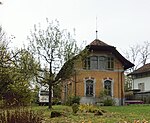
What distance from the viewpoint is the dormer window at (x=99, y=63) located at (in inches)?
1669

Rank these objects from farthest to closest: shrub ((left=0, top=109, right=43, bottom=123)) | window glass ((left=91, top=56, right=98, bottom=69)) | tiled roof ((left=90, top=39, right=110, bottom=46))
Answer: tiled roof ((left=90, top=39, right=110, bottom=46)), window glass ((left=91, top=56, right=98, bottom=69)), shrub ((left=0, top=109, right=43, bottom=123))

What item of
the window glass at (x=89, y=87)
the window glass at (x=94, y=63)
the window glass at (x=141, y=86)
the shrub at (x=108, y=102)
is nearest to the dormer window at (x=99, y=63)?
the window glass at (x=94, y=63)

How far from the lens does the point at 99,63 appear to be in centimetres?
4281

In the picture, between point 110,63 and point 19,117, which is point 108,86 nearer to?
point 110,63

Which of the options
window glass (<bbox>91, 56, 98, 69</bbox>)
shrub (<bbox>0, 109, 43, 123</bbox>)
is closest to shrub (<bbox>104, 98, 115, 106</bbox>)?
window glass (<bbox>91, 56, 98, 69</bbox>)

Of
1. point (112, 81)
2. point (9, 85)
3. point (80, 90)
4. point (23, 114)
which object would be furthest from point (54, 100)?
point (23, 114)

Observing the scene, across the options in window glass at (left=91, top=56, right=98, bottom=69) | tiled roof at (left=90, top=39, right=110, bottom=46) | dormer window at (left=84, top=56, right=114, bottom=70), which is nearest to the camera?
dormer window at (left=84, top=56, right=114, bottom=70)

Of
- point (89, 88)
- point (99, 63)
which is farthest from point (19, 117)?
point (99, 63)

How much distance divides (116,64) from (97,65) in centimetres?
252

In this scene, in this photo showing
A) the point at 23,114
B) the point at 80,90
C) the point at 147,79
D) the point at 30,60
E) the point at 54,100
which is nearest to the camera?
the point at 23,114

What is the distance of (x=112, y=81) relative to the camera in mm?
42844

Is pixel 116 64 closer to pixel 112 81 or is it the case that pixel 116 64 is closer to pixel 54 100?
pixel 112 81

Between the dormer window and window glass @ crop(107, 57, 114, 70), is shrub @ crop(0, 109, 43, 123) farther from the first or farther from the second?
window glass @ crop(107, 57, 114, 70)

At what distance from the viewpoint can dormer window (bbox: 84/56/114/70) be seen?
42384 mm
